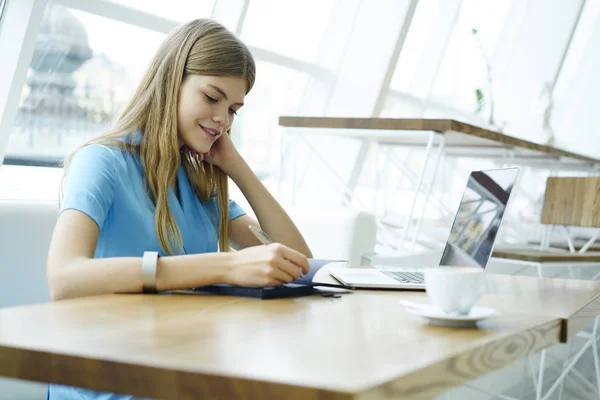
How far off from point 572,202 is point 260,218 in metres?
1.92

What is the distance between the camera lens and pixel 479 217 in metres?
1.49

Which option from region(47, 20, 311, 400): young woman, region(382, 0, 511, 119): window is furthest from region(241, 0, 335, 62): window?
region(47, 20, 311, 400): young woman

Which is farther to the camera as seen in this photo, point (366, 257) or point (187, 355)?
point (366, 257)

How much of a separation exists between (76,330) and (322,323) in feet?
0.99

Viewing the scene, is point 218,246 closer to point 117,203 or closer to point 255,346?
point 117,203

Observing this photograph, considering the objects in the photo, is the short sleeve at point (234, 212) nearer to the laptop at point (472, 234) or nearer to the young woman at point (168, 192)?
the young woman at point (168, 192)

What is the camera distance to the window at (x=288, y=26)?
3.90m

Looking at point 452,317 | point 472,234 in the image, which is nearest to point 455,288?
point 452,317

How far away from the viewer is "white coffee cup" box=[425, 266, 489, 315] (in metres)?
0.92

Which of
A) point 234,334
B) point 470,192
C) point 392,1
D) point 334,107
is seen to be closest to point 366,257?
point 470,192

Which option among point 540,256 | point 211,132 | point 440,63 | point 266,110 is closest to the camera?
point 211,132

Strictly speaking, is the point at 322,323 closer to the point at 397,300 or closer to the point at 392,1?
the point at 397,300

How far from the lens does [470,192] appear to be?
5.26 ft

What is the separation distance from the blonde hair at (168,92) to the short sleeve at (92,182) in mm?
63
